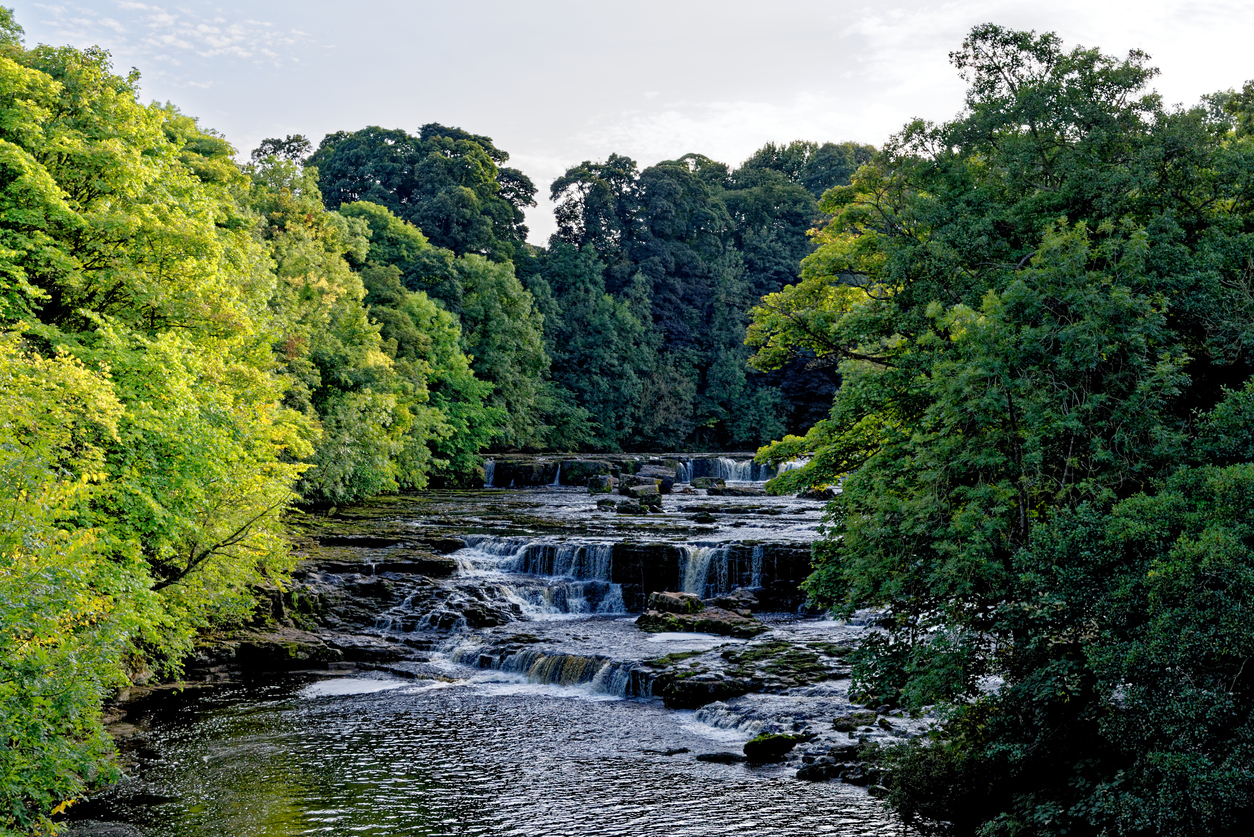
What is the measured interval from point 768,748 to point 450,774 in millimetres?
4775

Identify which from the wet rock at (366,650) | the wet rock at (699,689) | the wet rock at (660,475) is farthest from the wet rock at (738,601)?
the wet rock at (660,475)

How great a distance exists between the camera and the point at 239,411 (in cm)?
1599

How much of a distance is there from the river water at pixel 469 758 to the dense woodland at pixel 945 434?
122 cm

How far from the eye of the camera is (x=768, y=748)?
41.9 feet

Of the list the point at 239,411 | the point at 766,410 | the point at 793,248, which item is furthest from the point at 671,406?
the point at 239,411

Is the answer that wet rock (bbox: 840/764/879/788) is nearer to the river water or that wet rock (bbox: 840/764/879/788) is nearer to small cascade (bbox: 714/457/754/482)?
the river water

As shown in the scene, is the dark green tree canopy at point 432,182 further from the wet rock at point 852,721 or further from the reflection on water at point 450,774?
the wet rock at point 852,721

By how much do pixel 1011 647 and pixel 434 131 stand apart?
2608 inches

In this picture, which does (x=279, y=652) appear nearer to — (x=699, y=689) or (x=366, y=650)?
(x=366, y=650)

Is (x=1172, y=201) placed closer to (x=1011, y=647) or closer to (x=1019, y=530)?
(x=1019, y=530)

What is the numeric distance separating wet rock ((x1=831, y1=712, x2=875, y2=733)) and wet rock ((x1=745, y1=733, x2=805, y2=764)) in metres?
0.89

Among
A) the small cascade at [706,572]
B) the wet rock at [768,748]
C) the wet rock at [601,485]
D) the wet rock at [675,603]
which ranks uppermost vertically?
the wet rock at [601,485]

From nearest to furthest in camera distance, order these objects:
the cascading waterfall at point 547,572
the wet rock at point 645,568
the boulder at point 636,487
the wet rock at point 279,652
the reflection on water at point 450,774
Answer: the reflection on water at point 450,774, the wet rock at point 279,652, the cascading waterfall at point 547,572, the wet rock at point 645,568, the boulder at point 636,487

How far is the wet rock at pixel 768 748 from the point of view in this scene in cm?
A: 1271
